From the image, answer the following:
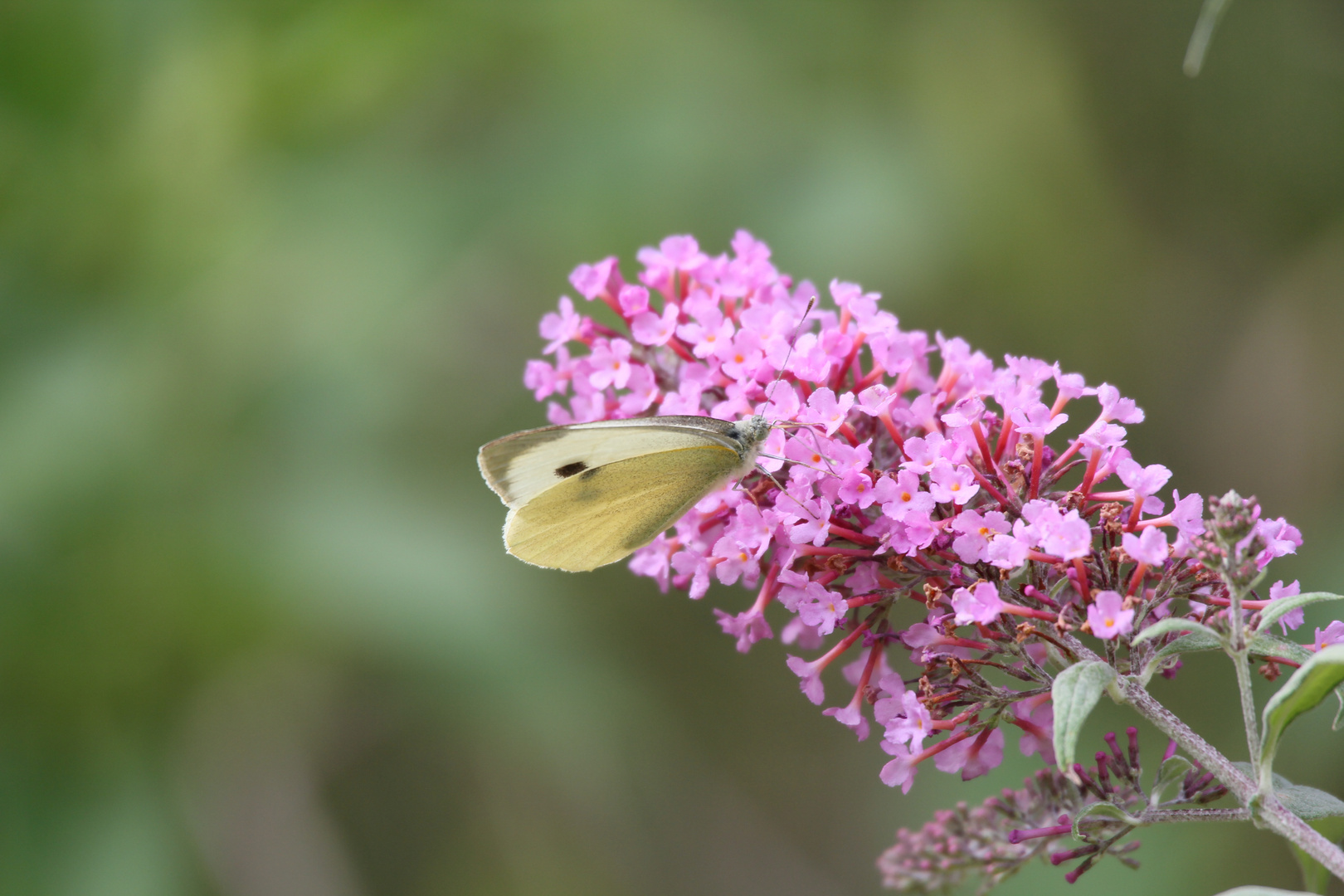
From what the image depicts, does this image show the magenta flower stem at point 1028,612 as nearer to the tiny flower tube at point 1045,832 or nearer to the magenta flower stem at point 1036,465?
the magenta flower stem at point 1036,465

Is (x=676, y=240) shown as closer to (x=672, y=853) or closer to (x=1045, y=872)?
(x=1045, y=872)

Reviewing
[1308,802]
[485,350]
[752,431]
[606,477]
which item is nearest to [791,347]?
[752,431]

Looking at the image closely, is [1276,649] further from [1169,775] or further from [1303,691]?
[1169,775]

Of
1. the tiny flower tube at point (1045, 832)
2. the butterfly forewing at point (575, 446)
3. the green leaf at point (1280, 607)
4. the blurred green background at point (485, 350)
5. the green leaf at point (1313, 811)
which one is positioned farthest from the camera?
the blurred green background at point (485, 350)

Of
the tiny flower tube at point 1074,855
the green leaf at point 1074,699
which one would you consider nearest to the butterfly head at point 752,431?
the green leaf at point 1074,699

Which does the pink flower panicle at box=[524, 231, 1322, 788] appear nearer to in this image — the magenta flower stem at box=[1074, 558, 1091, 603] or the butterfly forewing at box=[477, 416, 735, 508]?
the magenta flower stem at box=[1074, 558, 1091, 603]
